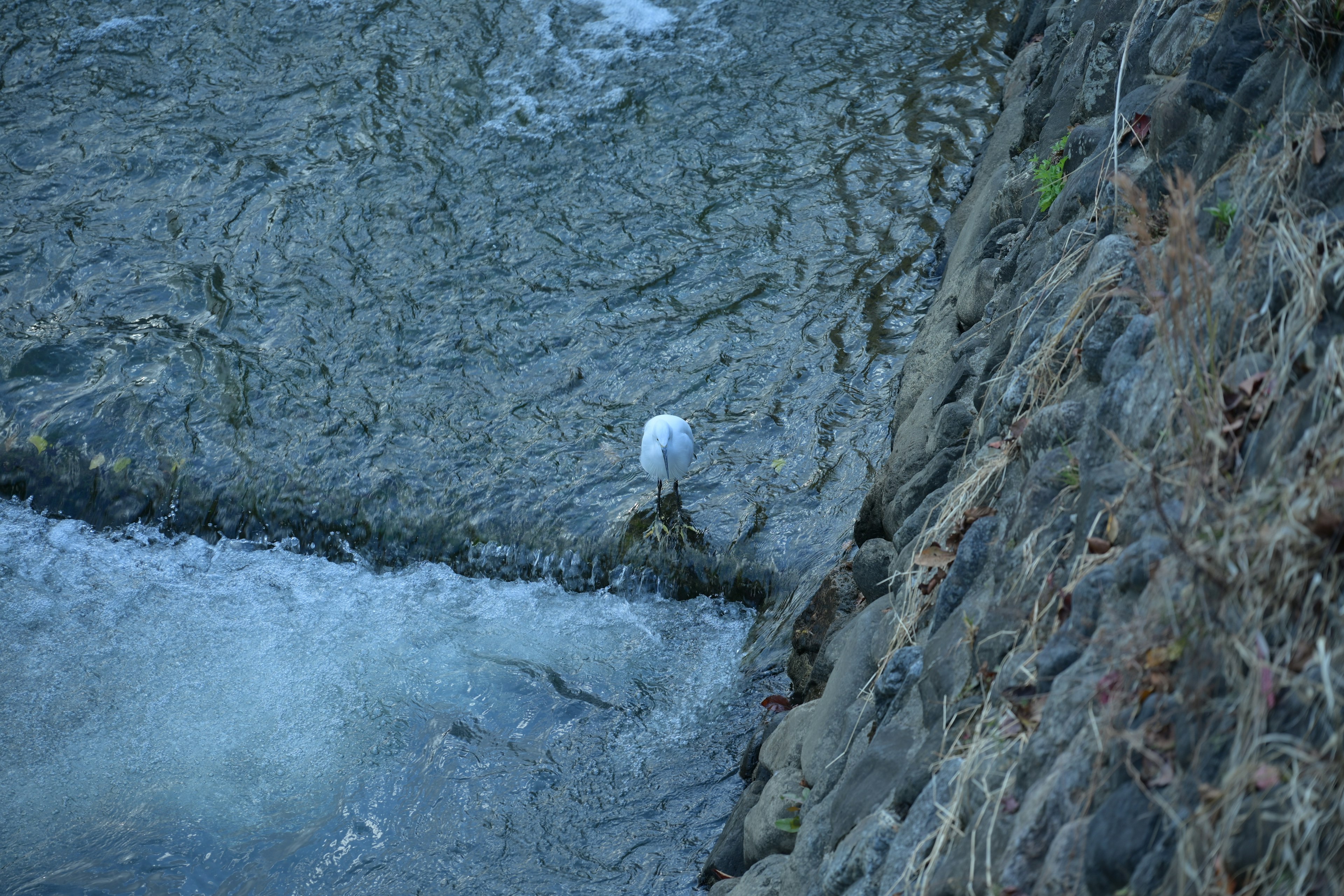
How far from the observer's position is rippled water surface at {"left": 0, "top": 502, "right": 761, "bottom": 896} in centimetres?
397

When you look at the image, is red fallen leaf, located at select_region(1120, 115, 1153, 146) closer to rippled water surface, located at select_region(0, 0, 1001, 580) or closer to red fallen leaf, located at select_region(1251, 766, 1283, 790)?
red fallen leaf, located at select_region(1251, 766, 1283, 790)

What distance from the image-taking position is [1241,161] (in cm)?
233

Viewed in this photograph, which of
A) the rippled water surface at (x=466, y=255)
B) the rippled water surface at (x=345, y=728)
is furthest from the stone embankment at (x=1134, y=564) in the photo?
the rippled water surface at (x=466, y=255)

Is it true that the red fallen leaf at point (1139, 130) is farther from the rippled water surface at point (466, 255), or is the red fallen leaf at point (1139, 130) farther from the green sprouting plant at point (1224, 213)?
the rippled water surface at point (466, 255)

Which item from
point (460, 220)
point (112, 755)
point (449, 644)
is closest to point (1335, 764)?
point (449, 644)

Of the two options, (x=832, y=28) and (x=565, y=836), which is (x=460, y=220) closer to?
(x=832, y=28)

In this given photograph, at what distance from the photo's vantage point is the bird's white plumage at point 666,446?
4.73 m

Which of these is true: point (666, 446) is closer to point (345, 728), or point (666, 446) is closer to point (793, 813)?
point (345, 728)

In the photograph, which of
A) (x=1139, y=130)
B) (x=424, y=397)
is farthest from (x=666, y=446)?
(x=1139, y=130)

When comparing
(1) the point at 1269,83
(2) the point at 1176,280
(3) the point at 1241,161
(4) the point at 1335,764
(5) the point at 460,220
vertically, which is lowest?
(5) the point at 460,220

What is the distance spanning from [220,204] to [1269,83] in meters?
6.77


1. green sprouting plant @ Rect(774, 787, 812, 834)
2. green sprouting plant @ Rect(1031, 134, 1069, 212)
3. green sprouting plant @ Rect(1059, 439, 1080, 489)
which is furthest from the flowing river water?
green sprouting plant @ Rect(1059, 439, 1080, 489)

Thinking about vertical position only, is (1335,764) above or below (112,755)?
above

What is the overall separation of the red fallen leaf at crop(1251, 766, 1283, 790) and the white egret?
349 cm
